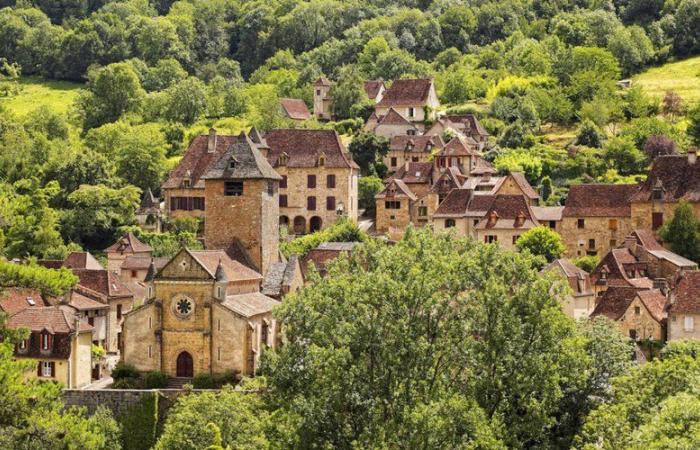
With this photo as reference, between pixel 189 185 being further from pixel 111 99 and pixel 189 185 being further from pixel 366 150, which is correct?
pixel 111 99

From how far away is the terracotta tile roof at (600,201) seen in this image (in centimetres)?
8781

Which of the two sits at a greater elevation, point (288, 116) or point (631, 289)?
point (288, 116)

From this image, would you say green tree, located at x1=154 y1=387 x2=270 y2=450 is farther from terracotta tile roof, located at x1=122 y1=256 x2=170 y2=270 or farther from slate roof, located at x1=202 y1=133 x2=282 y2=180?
terracotta tile roof, located at x1=122 y1=256 x2=170 y2=270

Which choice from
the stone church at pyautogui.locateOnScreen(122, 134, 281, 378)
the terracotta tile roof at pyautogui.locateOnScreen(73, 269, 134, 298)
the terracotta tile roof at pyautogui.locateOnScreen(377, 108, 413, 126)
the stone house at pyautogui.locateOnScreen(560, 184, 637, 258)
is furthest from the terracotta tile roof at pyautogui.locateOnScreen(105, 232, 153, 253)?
the terracotta tile roof at pyautogui.locateOnScreen(377, 108, 413, 126)

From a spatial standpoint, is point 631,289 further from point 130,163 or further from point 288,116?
point 288,116

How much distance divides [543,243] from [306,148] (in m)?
23.8

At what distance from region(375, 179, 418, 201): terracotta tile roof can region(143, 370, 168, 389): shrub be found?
128 ft

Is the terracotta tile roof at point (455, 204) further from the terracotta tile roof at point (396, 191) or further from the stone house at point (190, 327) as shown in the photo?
the stone house at point (190, 327)

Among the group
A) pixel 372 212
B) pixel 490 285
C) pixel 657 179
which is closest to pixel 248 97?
pixel 372 212

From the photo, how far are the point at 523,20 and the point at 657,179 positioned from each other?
10239 centimetres

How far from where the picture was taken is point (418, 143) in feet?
368

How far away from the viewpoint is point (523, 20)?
185500 millimetres

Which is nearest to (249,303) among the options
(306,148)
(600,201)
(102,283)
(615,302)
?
(102,283)

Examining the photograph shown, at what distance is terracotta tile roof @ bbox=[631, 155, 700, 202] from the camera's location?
279 feet
